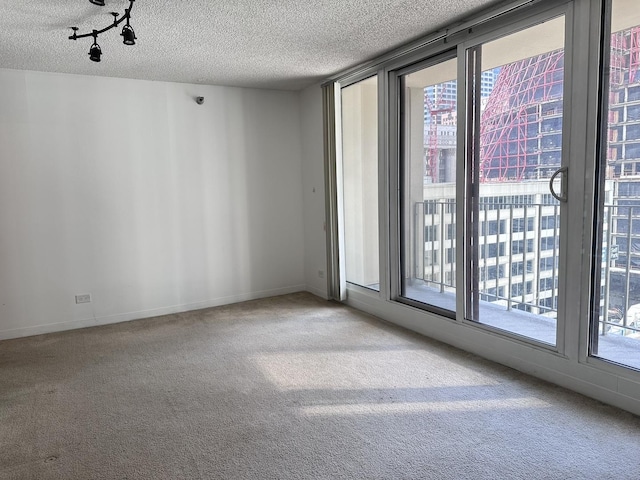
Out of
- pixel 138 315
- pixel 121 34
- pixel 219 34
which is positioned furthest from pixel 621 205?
pixel 138 315

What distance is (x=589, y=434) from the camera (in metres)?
2.37

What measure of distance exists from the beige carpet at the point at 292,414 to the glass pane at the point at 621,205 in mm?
573

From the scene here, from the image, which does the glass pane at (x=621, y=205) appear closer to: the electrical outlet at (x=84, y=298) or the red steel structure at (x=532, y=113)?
the red steel structure at (x=532, y=113)

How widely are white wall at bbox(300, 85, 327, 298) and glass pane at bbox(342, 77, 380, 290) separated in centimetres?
29

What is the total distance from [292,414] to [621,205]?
2.32 m

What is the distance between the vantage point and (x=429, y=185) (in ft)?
14.9

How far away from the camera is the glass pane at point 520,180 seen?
10.4ft

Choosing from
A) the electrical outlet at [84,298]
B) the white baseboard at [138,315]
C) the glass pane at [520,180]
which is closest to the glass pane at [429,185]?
the glass pane at [520,180]

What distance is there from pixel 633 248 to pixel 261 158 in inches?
151

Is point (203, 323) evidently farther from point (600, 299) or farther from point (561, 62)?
point (561, 62)

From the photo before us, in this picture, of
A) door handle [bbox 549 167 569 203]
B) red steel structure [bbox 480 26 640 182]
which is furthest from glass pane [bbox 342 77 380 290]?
door handle [bbox 549 167 569 203]

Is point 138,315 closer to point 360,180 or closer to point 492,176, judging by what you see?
point 360,180

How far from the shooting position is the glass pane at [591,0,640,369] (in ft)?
8.51

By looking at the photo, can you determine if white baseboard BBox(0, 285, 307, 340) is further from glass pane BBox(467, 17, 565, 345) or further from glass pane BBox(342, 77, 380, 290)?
glass pane BBox(467, 17, 565, 345)
